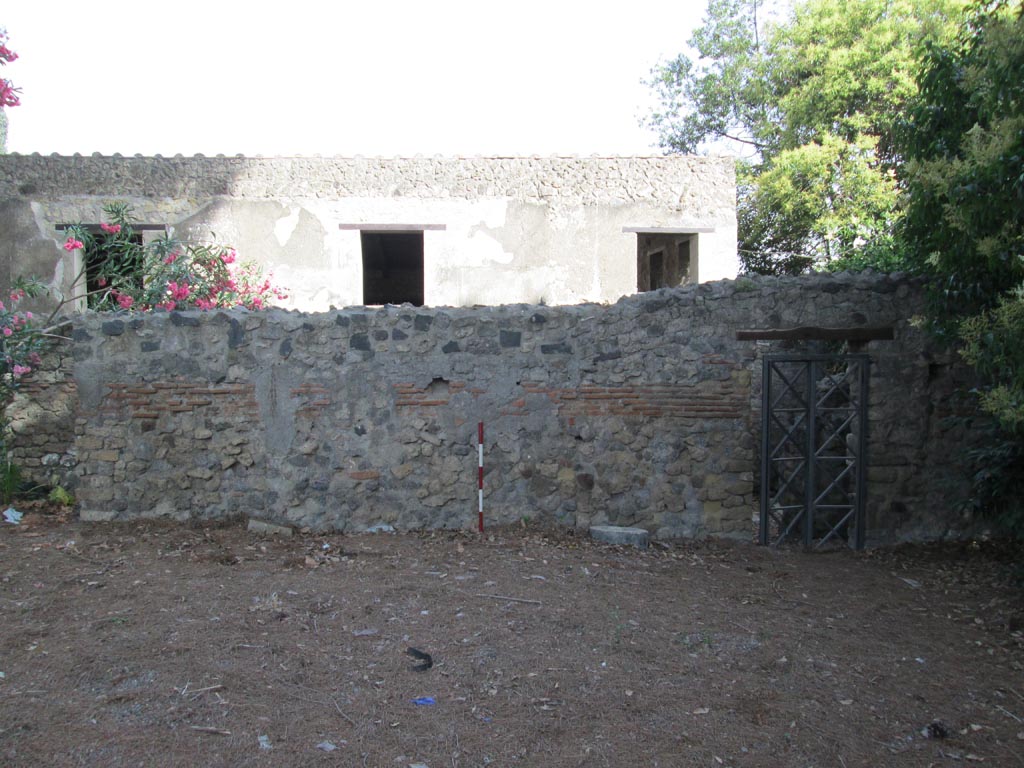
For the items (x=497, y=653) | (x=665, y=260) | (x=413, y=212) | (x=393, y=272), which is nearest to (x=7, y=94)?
(x=497, y=653)

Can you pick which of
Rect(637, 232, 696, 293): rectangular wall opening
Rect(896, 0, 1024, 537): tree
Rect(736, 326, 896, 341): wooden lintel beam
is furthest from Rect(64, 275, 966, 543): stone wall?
Rect(637, 232, 696, 293): rectangular wall opening

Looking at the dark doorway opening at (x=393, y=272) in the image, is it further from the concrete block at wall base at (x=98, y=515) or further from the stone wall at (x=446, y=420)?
the concrete block at wall base at (x=98, y=515)

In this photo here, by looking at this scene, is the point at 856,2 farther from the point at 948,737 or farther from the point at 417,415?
the point at 948,737

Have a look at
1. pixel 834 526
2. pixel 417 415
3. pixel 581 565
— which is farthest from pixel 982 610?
pixel 417 415

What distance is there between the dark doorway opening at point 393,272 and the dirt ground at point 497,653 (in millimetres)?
9438

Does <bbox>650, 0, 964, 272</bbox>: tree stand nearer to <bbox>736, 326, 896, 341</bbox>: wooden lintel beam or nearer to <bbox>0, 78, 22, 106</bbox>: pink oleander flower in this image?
<bbox>736, 326, 896, 341</bbox>: wooden lintel beam

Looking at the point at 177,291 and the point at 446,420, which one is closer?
the point at 446,420

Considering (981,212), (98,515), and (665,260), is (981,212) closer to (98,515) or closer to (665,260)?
(98,515)

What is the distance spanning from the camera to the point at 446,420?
6.22m

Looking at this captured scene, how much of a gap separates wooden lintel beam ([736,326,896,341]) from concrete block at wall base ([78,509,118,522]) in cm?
544

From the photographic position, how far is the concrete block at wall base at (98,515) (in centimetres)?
629

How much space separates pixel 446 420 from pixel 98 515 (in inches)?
120

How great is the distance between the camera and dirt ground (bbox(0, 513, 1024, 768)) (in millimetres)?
3184

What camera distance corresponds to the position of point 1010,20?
14.3 feet
